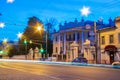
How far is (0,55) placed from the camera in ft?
421

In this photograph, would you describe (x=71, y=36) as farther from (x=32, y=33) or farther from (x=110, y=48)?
(x=110, y=48)

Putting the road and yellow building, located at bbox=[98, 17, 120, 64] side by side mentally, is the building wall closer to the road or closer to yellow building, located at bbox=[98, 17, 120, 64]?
yellow building, located at bbox=[98, 17, 120, 64]

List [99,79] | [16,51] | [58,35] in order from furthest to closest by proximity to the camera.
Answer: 1. [16,51]
2. [58,35]
3. [99,79]

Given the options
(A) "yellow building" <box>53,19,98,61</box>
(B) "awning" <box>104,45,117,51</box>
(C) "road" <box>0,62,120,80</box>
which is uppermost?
(A) "yellow building" <box>53,19,98,61</box>

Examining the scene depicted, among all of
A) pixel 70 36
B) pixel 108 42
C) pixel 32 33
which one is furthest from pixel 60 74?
pixel 32 33

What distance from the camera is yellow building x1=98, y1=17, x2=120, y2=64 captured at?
54.0m

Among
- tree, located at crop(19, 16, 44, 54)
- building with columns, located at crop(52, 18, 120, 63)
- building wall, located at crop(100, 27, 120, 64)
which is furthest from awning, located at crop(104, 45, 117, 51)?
tree, located at crop(19, 16, 44, 54)

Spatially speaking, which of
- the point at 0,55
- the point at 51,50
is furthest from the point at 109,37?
the point at 0,55

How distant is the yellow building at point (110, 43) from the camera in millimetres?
53969

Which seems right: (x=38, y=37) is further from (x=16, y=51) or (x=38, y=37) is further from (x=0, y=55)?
(x=0, y=55)

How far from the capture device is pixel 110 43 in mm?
56219

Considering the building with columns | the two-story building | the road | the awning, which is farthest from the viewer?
the two-story building

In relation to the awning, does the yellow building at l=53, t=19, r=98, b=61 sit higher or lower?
higher

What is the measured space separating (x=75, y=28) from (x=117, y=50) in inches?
1241
